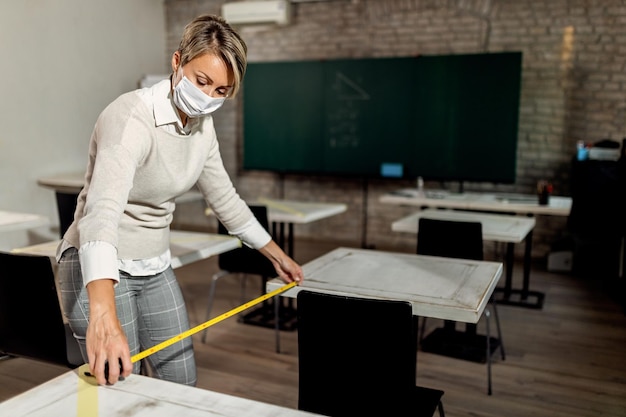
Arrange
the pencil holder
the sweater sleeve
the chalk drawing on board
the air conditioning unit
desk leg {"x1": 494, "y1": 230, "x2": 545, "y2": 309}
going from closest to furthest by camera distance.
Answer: the sweater sleeve
desk leg {"x1": 494, "y1": 230, "x2": 545, "y2": 309}
the pencil holder
the chalk drawing on board
the air conditioning unit

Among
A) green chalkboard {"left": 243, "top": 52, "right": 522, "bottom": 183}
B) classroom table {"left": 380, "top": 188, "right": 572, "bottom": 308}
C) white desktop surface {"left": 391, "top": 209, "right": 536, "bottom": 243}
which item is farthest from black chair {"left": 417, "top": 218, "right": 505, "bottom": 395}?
green chalkboard {"left": 243, "top": 52, "right": 522, "bottom": 183}

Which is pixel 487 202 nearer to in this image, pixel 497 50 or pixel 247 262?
pixel 497 50

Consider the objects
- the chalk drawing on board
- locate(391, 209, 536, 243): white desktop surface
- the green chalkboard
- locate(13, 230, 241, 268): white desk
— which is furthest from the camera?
the chalk drawing on board

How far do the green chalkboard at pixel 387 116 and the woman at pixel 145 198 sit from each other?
411 centimetres

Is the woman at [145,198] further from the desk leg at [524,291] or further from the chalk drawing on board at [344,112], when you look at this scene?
the chalk drawing on board at [344,112]

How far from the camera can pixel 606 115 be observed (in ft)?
17.5

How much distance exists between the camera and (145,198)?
158 cm

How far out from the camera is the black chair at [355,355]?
1.61 metres

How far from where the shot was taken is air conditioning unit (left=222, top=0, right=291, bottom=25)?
6301 mm

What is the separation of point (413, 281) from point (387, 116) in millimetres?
3983

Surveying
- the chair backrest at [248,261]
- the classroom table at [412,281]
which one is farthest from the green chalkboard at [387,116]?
the classroom table at [412,281]

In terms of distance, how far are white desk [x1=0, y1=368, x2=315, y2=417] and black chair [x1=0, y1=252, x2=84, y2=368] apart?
0.81 m

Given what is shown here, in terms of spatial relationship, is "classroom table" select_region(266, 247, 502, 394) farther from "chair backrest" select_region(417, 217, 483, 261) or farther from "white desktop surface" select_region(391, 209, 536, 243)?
"white desktop surface" select_region(391, 209, 536, 243)

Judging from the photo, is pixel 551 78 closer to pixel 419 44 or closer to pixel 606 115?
pixel 606 115
